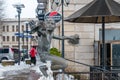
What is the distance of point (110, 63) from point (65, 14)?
140 inches

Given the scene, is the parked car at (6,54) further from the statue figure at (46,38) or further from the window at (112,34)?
the statue figure at (46,38)

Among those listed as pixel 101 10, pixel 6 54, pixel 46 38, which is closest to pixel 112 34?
pixel 101 10

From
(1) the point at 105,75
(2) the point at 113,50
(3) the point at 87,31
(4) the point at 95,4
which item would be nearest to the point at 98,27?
(3) the point at 87,31

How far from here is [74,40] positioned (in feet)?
31.4

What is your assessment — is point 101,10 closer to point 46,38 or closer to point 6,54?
point 46,38

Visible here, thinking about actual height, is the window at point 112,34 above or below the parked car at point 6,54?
above

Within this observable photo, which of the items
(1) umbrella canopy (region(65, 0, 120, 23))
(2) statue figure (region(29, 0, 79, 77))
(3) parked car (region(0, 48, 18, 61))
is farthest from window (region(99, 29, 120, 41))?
(3) parked car (region(0, 48, 18, 61))

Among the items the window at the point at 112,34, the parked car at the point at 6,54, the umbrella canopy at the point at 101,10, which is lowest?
the parked car at the point at 6,54

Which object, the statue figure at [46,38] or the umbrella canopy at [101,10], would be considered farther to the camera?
the umbrella canopy at [101,10]

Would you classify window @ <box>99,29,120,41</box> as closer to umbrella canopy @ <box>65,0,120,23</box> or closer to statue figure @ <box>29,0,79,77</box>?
umbrella canopy @ <box>65,0,120,23</box>

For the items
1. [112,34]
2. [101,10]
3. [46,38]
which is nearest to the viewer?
[46,38]

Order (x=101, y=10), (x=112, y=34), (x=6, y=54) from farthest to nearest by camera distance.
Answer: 1. (x=6, y=54)
2. (x=112, y=34)
3. (x=101, y=10)

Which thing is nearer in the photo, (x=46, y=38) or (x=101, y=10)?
(x=46, y=38)

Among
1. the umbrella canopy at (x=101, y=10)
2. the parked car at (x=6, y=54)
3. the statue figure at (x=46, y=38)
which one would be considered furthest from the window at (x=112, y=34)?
the parked car at (x=6, y=54)
